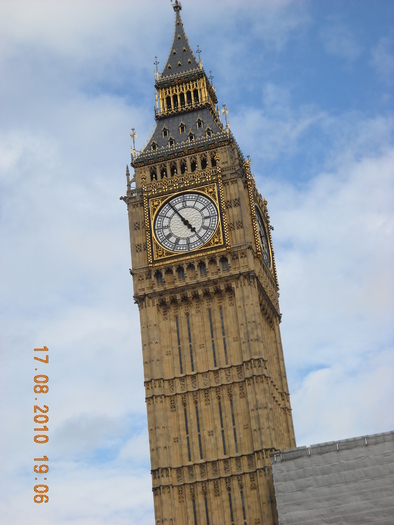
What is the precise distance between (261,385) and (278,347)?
10.5 m

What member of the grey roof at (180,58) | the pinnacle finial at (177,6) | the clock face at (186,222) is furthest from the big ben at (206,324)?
the pinnacle finial at (177,6)

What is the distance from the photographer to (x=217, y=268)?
236ft

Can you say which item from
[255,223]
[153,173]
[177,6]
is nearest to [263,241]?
[255,223]

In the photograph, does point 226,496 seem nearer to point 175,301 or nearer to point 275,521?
point 275,521

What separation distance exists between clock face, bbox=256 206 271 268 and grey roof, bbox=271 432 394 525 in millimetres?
19966

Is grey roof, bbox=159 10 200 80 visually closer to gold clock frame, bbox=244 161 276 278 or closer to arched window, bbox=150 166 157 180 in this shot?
arched window, bbox=150 166 157 180

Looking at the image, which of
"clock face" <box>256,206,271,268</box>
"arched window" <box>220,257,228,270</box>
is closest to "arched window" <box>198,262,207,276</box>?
"arched window" <box>220,257,228,270</box>

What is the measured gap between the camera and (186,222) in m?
73.8

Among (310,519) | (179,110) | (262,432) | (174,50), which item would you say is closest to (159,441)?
(262,432)

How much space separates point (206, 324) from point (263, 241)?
11089 millimetres

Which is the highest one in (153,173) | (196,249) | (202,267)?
(153,173)

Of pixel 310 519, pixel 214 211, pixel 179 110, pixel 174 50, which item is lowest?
pixel 310 519

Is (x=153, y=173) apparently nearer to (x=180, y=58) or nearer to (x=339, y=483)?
(x=180, y=58)

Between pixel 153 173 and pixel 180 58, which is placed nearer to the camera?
pixel 153 173
